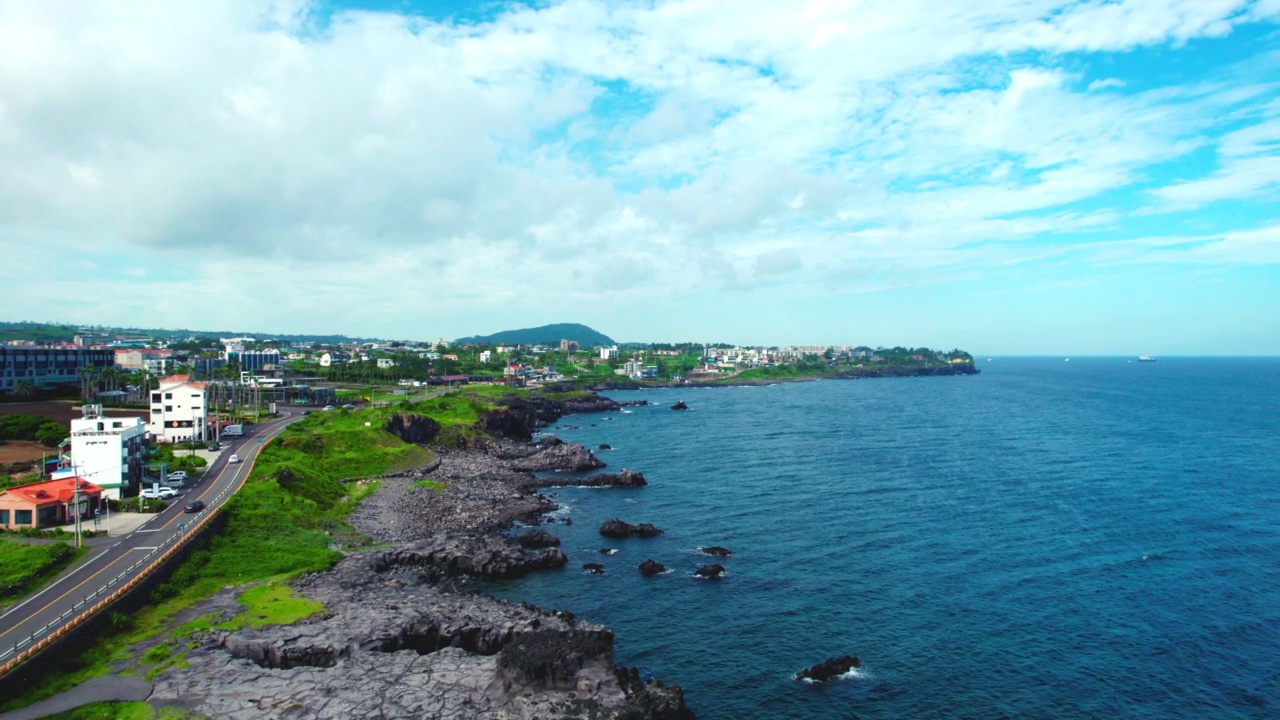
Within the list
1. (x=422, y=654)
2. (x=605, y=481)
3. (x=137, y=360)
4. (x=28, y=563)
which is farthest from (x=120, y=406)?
(x=137, y=360)

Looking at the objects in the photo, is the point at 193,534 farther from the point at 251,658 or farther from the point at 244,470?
the point at 244,470

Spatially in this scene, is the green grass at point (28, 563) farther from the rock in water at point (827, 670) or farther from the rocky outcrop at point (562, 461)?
the rocky outcrop at point (562, 461)

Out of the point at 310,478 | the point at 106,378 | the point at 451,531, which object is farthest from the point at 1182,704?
the point at 106,378

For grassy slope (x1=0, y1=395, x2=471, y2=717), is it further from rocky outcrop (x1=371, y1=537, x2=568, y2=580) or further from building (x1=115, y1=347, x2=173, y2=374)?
building (x1=115, y1=347, x2=173, y2=374)

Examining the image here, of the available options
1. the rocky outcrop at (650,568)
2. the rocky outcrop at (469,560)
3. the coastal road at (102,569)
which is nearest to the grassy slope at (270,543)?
the coastal road at (102,569)

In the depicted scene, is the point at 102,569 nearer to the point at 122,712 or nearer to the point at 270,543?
the point at 270,543

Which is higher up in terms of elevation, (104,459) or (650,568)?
(104,459)
